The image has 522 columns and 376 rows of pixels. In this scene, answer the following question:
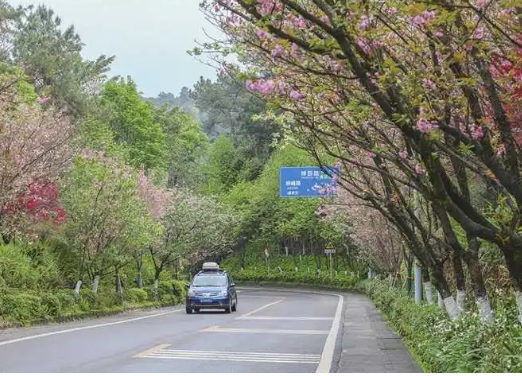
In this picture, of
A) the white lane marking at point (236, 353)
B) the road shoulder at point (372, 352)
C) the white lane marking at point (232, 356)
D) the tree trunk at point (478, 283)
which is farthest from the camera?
the white lane marking at point (236, 353)

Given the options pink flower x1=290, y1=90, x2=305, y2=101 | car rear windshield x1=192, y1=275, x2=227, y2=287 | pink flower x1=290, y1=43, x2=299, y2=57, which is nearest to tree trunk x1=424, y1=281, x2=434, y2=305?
pink flower x1=290, y1=90, x2=305, y2=101

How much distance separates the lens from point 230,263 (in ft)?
247

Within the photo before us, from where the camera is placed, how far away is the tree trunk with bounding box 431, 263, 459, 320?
12.4 m

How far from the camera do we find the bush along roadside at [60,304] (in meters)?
20.7

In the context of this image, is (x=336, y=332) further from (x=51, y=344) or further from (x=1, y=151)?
(x=1, y=151)

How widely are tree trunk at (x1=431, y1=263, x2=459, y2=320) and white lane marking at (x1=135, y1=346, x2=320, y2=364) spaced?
2425 millimetres

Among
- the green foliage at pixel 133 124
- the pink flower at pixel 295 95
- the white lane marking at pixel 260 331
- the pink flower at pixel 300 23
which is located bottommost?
the white lane marking at pixel 260 331

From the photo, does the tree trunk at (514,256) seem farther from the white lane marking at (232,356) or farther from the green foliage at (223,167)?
the green foliage at (223,167)

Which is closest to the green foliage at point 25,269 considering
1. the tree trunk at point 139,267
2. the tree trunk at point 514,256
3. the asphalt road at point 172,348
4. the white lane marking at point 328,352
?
the asphalt road at point 172,348

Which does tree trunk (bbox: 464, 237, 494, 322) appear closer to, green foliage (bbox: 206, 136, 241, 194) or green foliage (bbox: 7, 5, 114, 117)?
green foliage (bbox: 7, 5, 114, 117)

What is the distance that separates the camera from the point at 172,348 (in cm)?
1450

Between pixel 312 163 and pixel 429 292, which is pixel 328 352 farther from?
pixel 312 163

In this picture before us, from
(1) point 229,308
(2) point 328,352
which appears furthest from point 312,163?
(2) point 328,352

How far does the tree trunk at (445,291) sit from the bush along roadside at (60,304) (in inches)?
468
